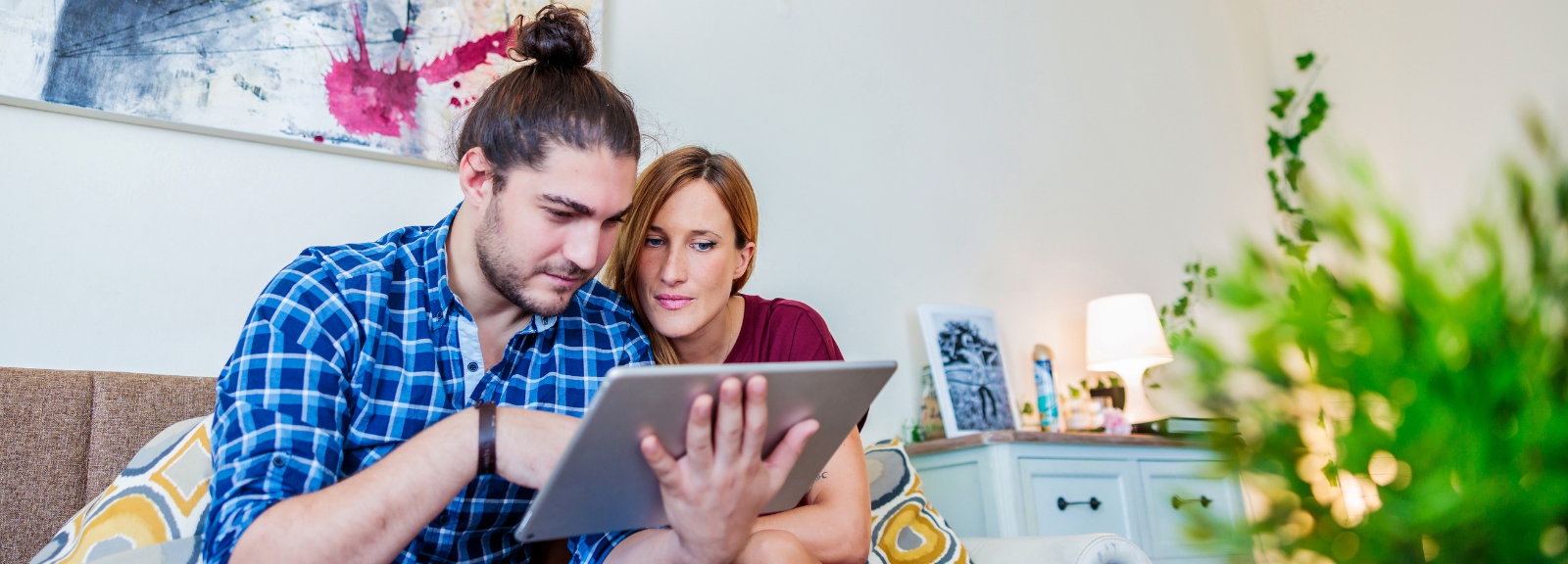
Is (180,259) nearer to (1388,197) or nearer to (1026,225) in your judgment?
(1388,197)

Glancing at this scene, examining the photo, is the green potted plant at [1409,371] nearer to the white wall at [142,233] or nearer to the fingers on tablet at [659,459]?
the fingers on tablet at [659,459]

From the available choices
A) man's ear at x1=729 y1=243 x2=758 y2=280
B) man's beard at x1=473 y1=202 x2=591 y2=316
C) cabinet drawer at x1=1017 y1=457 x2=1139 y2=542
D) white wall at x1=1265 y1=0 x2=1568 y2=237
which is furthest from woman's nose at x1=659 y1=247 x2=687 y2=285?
white wall at x1=1265 y1=0 x2=1568 y2=237

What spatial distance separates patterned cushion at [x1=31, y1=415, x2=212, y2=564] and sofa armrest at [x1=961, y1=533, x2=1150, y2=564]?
117 centimetres

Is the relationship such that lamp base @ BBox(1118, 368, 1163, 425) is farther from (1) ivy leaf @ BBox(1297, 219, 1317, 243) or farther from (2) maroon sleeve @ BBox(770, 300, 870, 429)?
(1) ivy leaf @ BBox(1297, 219, 1317, 243)

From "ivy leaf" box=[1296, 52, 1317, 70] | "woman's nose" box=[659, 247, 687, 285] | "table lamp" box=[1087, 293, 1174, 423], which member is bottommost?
"table lamp" box=[1087, 293, 1174, 423]

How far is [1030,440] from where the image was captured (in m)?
2.20

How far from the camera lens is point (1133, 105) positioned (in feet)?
11.2

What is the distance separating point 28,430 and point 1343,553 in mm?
1643

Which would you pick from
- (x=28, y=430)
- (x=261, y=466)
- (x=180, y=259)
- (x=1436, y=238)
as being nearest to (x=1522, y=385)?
(x=1436, y=238)

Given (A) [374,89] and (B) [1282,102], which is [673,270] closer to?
(A) [374,89]

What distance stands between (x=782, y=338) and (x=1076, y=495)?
106 cm

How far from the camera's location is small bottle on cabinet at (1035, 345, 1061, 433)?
2.60m

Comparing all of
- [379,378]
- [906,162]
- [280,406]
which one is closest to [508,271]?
[379,378]

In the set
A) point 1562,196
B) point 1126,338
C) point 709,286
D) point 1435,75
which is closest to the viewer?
point 1562,196
